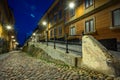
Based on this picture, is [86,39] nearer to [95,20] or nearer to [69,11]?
[95,20]

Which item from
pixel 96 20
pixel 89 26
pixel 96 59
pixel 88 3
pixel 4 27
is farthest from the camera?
pixel 4 27

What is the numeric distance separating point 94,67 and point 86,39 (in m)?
1.49

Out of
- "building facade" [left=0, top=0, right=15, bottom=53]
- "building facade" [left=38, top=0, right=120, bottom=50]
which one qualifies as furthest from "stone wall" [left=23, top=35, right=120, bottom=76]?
"building facade" [left=0, top=0, right=15, bottom=53]

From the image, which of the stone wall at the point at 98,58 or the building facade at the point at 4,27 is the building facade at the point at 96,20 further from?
the building facade at the point at 4,27

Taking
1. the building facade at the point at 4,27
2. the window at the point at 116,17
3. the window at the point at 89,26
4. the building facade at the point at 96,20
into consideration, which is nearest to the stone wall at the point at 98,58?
the building facade at the point at 96,20

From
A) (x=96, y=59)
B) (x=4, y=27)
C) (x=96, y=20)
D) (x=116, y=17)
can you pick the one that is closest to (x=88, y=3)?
(x=96, y=20)

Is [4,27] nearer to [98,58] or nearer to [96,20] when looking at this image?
[96,20]

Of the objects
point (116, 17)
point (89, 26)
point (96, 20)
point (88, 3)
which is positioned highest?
point (88, 3)

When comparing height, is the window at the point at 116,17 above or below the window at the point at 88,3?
below

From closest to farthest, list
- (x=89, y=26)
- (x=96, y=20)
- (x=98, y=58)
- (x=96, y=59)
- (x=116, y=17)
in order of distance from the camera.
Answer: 1. (x=98, y=58)
2. (x=96, y=59)
3. (x=116, y=17)
4. (x=96, y=20)
5. (x=89, y=26)

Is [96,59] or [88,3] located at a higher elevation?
[88,3]

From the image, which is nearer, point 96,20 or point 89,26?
point 96,20

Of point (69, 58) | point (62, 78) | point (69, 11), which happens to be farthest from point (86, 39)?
point (69, 11)

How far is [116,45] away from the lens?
1231cm
